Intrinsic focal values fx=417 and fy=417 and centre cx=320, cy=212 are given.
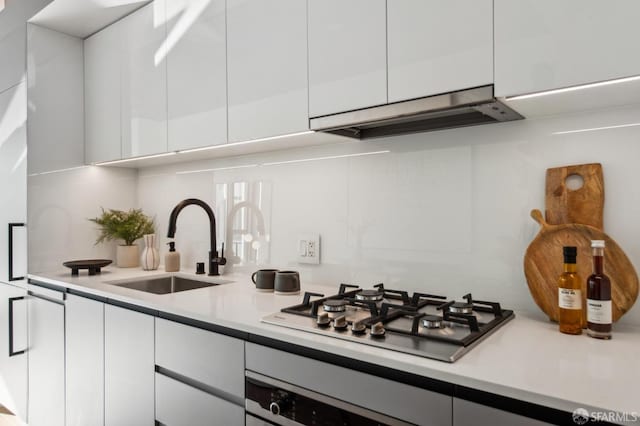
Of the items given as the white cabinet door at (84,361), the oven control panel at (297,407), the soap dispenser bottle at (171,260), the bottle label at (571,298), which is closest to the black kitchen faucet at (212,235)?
the soap dispenser bottle at (171,260)

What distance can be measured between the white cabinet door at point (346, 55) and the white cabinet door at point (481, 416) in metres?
0.94

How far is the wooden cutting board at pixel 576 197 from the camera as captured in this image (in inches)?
50.3

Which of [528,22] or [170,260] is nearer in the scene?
[528,22]

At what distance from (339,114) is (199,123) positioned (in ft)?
2.67

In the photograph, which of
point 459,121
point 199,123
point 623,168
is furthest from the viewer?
point 199,123

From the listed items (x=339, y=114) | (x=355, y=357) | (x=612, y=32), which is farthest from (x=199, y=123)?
(x=612, y=32)

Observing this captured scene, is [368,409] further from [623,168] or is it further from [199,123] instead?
[199,123]

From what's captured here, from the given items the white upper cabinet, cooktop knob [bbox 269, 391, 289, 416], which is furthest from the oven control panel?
the white upper cabinet

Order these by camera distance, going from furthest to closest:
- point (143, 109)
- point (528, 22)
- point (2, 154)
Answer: point (2, 154)
point (143, 109)
point (528, 22)

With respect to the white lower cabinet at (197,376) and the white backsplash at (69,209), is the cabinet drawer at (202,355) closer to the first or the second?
the white lower cabinet at (197,376)

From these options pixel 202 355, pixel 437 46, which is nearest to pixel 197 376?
pixel 202 355

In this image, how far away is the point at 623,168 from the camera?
50.0 inches

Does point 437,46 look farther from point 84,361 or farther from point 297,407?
point 84,361

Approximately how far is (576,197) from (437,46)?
0.64 metres
